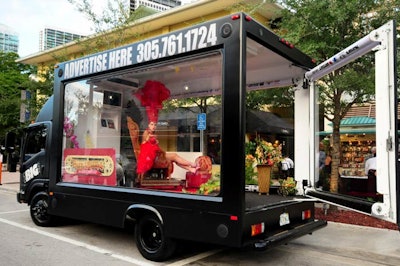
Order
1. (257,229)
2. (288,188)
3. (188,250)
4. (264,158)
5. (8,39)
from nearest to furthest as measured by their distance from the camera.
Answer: (257,229) < (188,250) < (288,188) < (264,158) < (8,39)

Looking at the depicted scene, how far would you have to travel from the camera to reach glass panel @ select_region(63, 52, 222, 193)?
17.6 feet

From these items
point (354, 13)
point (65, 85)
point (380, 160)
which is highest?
point (354, 13)

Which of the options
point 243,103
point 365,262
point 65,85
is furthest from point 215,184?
point 65,85

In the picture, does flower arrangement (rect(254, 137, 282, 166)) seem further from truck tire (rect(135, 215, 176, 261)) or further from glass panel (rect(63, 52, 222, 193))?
truck tire (rect(135, 215, 176, 261))

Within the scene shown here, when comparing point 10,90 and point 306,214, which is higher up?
point 10,90

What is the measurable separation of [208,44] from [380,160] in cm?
234

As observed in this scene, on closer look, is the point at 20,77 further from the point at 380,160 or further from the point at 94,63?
the point at 380,160

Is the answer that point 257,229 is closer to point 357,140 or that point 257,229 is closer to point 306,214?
point 306,214

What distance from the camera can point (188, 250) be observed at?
19.0ft

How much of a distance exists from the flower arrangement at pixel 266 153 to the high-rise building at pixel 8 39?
45.2 m

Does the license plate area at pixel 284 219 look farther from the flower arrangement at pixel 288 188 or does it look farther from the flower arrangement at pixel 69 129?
the flower arrangement at pixel 69 129

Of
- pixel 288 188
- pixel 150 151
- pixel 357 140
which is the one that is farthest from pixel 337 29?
pixel 357 140

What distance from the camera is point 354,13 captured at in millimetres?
7730

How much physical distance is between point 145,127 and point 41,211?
122 inches
